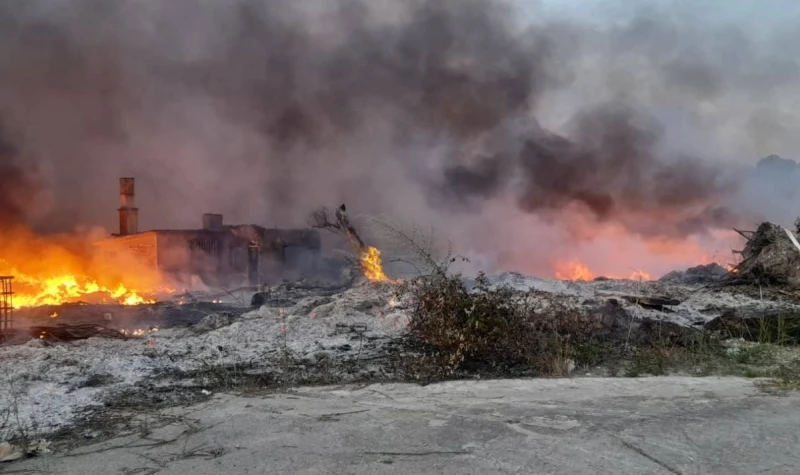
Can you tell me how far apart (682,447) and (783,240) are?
9.08 meters

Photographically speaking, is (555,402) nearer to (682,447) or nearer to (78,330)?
(682,447)

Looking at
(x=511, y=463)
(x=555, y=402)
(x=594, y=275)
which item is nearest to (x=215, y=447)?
(x=511, y=463)

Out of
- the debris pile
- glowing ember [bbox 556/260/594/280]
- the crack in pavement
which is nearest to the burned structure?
glowing ember [bbox 556/260/594/280]

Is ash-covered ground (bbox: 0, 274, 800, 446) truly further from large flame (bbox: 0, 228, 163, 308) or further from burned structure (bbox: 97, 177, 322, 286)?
burned structure (bbox: 97, 177, 322, 286)

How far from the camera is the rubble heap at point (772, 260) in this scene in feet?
34.9

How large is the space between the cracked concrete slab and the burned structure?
846 inches

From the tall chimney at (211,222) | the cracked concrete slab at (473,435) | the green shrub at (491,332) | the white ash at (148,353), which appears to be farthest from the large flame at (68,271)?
the cracked concrete slab at (473,435)

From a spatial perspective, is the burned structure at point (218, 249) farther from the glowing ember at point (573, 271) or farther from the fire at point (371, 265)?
the fire at point (371, 265)

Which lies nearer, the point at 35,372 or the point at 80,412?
the point at 80,412

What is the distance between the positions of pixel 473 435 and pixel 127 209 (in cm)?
2839

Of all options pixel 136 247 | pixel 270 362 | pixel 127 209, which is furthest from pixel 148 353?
pixel 127 209

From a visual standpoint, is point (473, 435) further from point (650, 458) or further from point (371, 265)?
point (371, 265)

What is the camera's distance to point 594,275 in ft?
70.0

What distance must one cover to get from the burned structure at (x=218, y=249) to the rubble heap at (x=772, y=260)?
18938 mm
